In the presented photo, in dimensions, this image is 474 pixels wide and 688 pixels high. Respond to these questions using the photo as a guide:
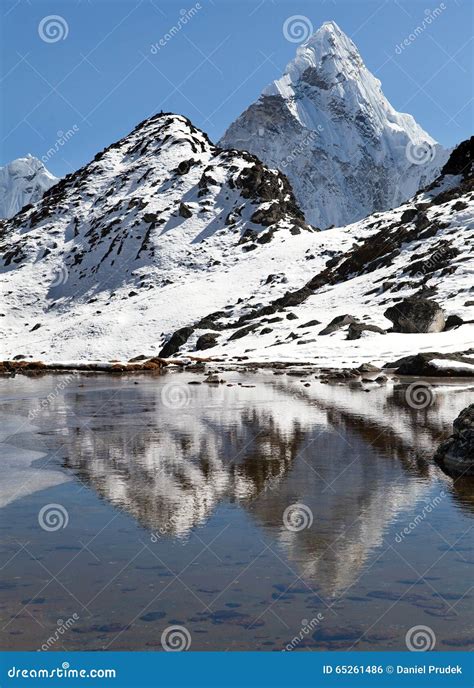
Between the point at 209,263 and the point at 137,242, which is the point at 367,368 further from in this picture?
the point at 137,242

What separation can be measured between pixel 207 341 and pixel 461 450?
56.0 metres

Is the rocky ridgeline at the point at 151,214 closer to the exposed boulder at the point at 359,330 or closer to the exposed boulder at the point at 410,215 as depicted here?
the exposed boulder at the point at 410,215

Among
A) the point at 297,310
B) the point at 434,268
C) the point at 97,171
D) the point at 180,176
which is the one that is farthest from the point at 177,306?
the point at 97,171

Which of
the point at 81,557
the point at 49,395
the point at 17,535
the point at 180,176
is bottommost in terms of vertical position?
the point at 49,395

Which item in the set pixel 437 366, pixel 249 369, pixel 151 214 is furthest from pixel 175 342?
pixel 151 214

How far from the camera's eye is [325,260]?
92188 mm

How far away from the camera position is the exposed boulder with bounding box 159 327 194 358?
224 ft

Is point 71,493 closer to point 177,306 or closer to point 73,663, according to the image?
point 73,663

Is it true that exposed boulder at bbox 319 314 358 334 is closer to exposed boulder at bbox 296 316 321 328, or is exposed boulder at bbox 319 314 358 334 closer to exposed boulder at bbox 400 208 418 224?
exposed boulder at bbox 296 316 321 328

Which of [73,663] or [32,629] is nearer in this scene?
[73,663]

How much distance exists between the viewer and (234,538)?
8.41 meters

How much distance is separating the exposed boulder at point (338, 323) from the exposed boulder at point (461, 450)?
4251cm

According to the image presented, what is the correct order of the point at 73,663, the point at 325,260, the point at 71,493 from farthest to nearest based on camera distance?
the point at 325,260 → the point at 71,493 → the point at 73,663

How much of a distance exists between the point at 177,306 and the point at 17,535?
7749 centimetres
